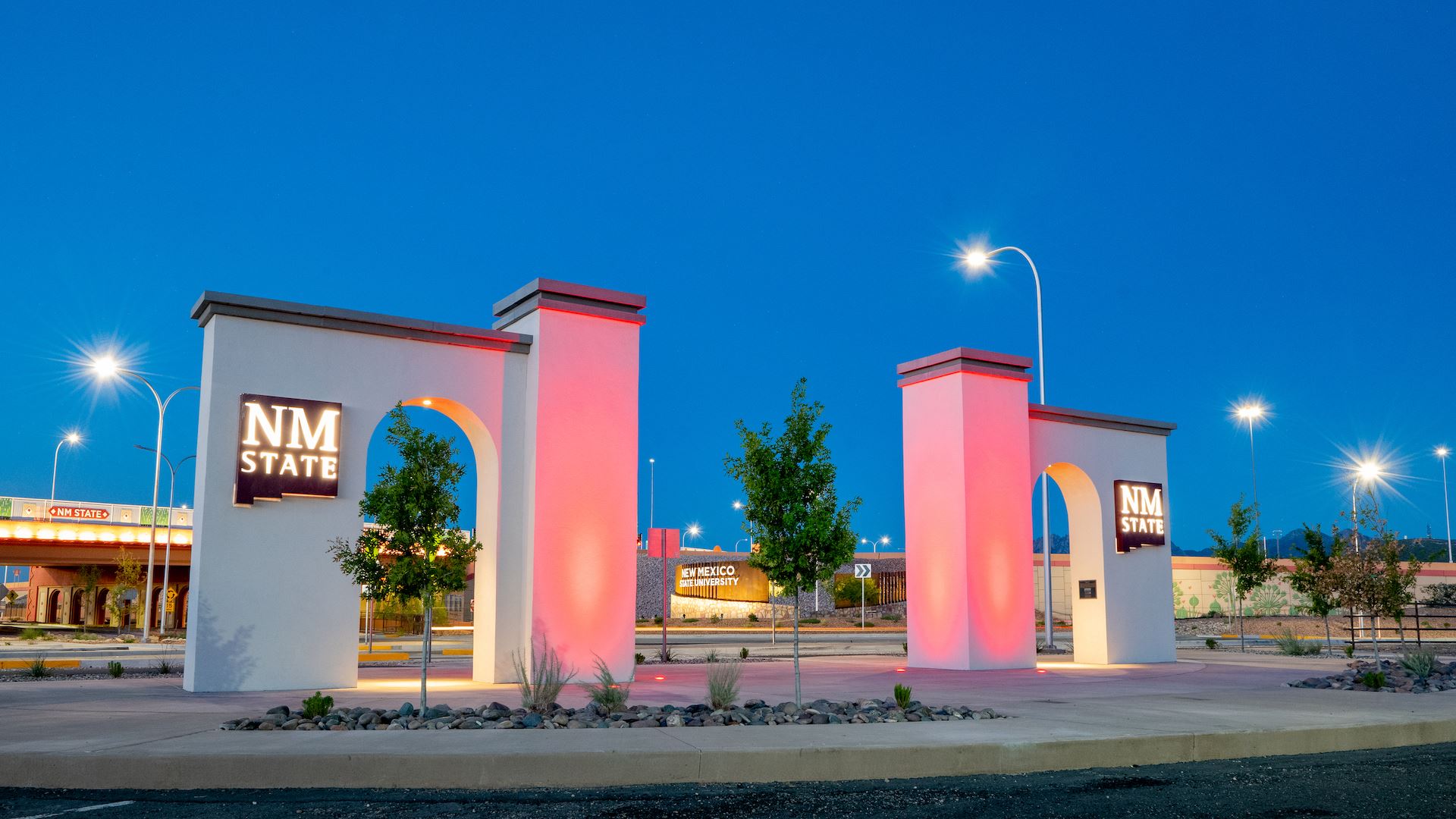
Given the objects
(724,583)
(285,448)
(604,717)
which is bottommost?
(604,717)

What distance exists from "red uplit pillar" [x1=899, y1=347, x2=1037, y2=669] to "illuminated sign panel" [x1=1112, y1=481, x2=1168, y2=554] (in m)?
3.17

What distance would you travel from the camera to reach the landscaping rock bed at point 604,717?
466 inches

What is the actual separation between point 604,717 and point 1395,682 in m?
13.6

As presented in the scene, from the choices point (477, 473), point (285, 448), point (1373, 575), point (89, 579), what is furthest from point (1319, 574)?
point (89, 579)

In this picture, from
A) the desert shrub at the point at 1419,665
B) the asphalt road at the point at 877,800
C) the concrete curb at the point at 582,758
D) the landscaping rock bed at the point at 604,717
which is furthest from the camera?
the desert shrub at the point at 1419,665

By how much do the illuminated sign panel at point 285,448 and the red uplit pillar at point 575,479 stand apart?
9.97ft

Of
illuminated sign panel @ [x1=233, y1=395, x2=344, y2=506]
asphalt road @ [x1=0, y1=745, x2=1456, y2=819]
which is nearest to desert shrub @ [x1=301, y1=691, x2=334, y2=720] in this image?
asphalt road @ [x1=0, y1=745, x2=1456, y2=819]

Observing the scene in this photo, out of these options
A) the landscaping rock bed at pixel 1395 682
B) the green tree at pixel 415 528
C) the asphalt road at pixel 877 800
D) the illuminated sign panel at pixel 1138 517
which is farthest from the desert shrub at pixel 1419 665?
the green tree at pixel 415 528

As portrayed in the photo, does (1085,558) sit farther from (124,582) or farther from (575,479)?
(124,582)

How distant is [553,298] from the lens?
19.9 metres

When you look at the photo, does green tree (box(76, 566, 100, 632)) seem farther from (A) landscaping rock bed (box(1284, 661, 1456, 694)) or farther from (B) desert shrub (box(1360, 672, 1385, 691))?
(B) desert shrub (box(1360, 672, 1385, 691))

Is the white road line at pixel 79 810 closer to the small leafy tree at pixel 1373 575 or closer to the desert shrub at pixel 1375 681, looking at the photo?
the desert shrub at pixel 1375 681

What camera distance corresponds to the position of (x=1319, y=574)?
82.7 feet

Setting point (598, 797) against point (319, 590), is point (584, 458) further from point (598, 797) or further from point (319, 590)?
point (598, 797)
